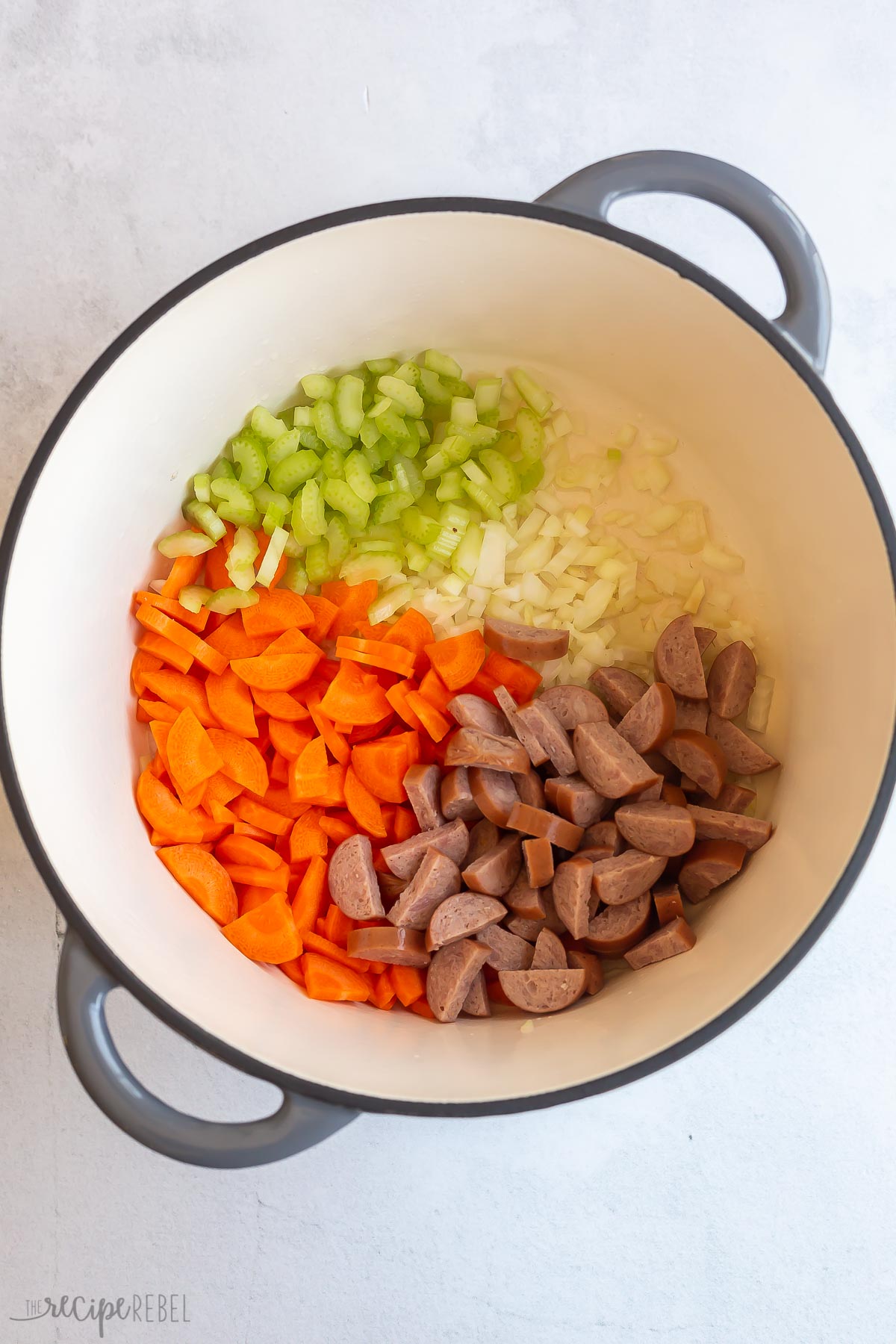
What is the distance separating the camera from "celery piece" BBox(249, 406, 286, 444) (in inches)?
61.6

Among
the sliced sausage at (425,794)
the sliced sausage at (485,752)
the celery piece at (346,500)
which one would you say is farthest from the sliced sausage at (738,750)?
the celery piece at (346,500)

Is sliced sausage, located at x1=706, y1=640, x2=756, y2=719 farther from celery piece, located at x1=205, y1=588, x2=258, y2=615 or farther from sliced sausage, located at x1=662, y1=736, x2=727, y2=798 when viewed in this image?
celery piece, located at x1=205, y1=588, x2=258, y2=615

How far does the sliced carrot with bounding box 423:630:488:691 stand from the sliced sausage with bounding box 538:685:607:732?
0.43ft

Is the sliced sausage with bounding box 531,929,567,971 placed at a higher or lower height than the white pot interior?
lower

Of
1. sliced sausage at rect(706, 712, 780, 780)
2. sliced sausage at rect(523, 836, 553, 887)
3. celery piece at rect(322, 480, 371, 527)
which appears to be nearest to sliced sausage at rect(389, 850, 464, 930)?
sliced sausage at rect(523, 836, 553, 887)

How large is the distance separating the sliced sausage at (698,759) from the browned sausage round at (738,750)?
0.06 ft

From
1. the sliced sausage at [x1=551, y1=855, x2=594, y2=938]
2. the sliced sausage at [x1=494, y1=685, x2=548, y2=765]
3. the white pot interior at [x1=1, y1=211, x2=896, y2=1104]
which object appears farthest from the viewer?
the sliced sausage at [x1=494, y1=685, x2=548, y2=765]

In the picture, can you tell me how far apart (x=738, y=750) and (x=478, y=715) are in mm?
454

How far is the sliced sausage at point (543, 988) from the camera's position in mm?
1420

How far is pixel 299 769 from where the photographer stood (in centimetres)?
151

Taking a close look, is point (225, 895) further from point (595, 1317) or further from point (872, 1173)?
point (872, 1173)

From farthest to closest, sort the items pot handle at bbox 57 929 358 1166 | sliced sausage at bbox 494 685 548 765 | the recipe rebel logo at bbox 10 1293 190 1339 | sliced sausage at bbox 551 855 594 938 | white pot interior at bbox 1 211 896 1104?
1. the recipe rebel logo at bbox 10 1293 190 1339
2. sliced sausage at bbox 494 685 548 765
3. sliced sausage at bbox 551 855 594 938
4. white pot interior at bbox 1 211 896 1104
5. pot handle at bbox 57 929 358 1166

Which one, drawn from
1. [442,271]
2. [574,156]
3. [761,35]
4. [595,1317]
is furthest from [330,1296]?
[761,35]

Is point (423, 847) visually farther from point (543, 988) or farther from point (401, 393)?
point (401, 393)
